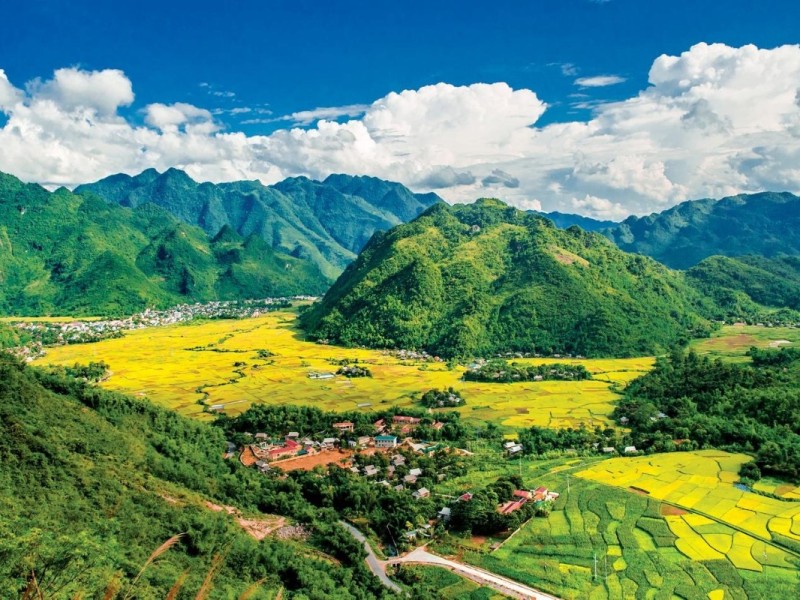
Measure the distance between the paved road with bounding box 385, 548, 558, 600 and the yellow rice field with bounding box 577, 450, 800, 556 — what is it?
36.5ft

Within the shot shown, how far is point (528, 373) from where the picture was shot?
9119cm

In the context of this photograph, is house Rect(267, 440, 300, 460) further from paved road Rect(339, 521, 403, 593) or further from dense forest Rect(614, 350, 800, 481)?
dense forest Rect(614, 350, 800, 481)

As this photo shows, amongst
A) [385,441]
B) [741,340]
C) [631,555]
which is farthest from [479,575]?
[741,340]

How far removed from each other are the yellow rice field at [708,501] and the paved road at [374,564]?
18.8 meters

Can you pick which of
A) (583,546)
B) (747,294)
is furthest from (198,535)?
(747,294)

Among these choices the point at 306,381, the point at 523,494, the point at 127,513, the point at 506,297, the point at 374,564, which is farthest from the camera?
the point at 506,297

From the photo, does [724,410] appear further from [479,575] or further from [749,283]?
[749,283]

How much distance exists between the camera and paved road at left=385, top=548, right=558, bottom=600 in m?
33.6

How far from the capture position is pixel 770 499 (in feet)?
142

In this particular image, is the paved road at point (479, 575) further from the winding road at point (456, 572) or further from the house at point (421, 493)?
the house at point (421, 493)

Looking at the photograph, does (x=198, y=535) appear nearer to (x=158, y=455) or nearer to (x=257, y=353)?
(x=158, y=455)

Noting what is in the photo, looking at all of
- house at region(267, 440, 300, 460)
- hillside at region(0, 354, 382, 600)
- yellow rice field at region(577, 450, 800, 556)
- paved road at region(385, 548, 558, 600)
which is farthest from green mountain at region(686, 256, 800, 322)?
hillside at region(0, 354, 382, 600)

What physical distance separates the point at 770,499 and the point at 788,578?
11.6m

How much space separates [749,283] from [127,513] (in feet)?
572
